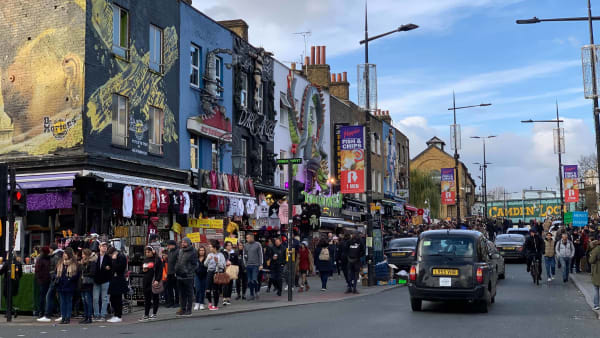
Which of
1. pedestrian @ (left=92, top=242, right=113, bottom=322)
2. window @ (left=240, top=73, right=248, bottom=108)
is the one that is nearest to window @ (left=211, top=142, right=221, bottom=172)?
window @ (left=240, top=73, right=248, bottom=108)

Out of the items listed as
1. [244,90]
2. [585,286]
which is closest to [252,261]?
[585,286]

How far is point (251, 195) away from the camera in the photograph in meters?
27.1

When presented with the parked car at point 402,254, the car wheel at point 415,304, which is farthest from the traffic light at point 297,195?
the parked car at point 402,254

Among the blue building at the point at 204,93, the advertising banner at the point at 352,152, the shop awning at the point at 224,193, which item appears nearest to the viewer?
the shop awning at the point at 224,193

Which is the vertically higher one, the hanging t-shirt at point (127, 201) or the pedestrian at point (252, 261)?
the hanging t-shirt at point (127, 201)

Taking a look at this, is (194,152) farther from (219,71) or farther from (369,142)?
(369,142)

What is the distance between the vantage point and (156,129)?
23.1 metres

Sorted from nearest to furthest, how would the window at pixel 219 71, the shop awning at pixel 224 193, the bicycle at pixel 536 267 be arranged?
the bicycle at pixel 536 267 → the shop awning at pixel 224 193 → the window at pixel 219 71

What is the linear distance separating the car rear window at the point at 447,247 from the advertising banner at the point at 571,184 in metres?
24.7

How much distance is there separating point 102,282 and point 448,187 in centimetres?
3292

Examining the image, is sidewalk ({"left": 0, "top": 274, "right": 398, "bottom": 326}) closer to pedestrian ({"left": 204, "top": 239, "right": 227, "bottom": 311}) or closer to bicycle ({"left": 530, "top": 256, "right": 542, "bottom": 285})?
pedestrian ({"left": 204, "top": 239, "right": 227, "bottom": 311})

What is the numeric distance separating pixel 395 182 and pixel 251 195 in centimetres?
2937

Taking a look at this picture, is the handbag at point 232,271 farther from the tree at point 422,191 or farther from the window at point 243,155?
the tree at point 422,191

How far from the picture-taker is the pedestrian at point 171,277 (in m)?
16.1
